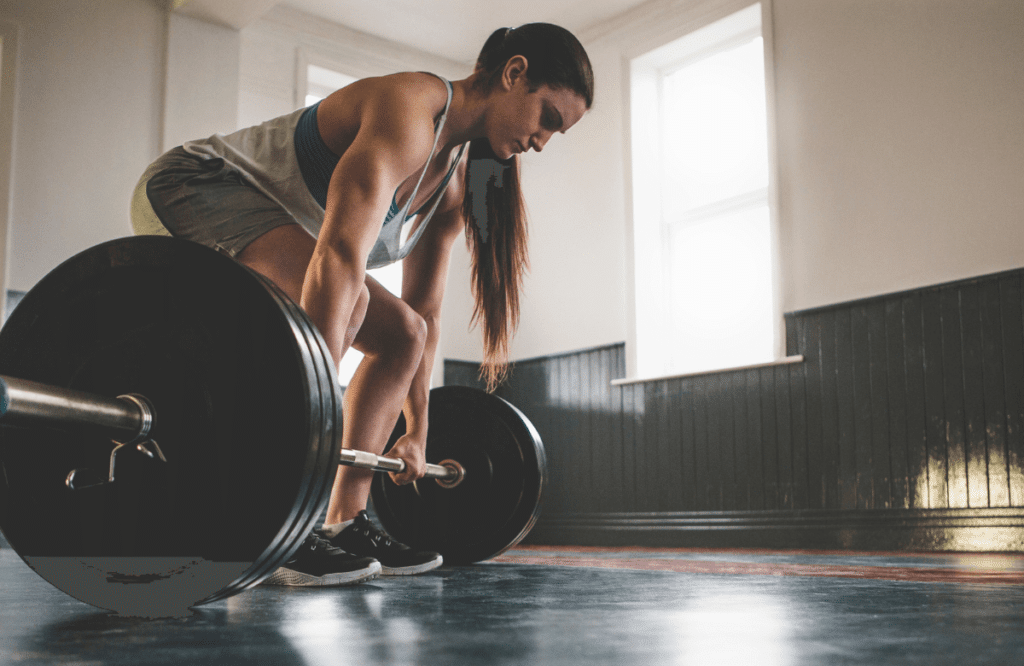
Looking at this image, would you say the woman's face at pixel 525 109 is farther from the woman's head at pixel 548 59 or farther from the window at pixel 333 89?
the window at pixel 333 89

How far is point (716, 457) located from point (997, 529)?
1.18 m

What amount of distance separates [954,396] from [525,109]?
2.36 metres

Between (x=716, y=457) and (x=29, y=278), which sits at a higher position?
(x=29, y=278)

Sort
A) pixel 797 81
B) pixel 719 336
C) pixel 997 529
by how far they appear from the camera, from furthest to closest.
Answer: pixel 719 336, pixel 797 81, pixel 997 529

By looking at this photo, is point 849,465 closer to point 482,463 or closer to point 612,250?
point 612,250

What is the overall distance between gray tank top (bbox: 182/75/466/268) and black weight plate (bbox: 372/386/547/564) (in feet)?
2.01

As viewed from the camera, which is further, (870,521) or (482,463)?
(870,521)

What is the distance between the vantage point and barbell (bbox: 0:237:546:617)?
0.84 m

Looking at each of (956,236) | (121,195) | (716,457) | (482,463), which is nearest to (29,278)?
(121,195)

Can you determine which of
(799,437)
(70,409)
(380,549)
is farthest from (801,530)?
(70,409)

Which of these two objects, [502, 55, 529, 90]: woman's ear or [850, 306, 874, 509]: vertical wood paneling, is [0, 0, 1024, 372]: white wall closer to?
[850, 306, 874, 509]: vertical wood paneling

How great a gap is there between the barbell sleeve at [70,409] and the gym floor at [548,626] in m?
0.19

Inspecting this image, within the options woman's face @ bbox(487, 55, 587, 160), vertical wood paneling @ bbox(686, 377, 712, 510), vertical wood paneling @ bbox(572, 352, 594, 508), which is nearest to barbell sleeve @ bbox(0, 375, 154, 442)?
woman's face @ bbox(487, 55, 587, 160)

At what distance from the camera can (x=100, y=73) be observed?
3941 millimetres
